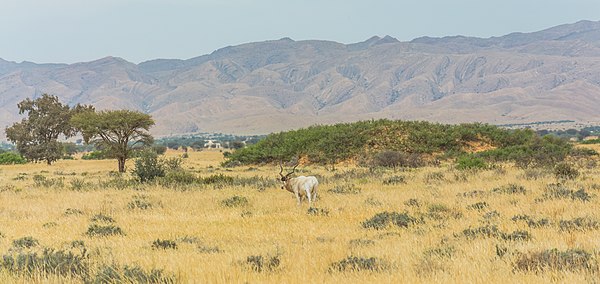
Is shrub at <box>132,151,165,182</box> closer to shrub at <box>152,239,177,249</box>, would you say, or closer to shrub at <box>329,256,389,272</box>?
shrub at <box>152,239,177,249</box>

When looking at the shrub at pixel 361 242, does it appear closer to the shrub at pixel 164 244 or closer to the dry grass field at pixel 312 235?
the dry grass field at pixel 312 235

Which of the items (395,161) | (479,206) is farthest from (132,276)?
(395,161)

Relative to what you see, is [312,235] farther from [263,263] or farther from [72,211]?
[72,211]

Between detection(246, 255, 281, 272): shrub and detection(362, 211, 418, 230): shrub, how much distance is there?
3.86 m

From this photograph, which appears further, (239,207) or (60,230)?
(239,207)

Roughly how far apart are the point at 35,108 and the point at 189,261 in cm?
5803

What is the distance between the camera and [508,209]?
521 inches

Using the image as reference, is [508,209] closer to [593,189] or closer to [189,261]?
[593,189]

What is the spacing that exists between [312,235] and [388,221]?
2.13 m

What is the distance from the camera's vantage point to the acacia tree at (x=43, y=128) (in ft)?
190

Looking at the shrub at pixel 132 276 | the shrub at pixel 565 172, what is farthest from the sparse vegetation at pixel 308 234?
the shrub at pixel 565 172

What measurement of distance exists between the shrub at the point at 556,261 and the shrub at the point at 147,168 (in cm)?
2063

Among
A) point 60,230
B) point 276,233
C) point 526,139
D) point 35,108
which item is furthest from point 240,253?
point 35,108

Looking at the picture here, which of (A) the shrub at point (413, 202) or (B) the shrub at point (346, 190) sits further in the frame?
(B) the shrub at point (346, 190)
